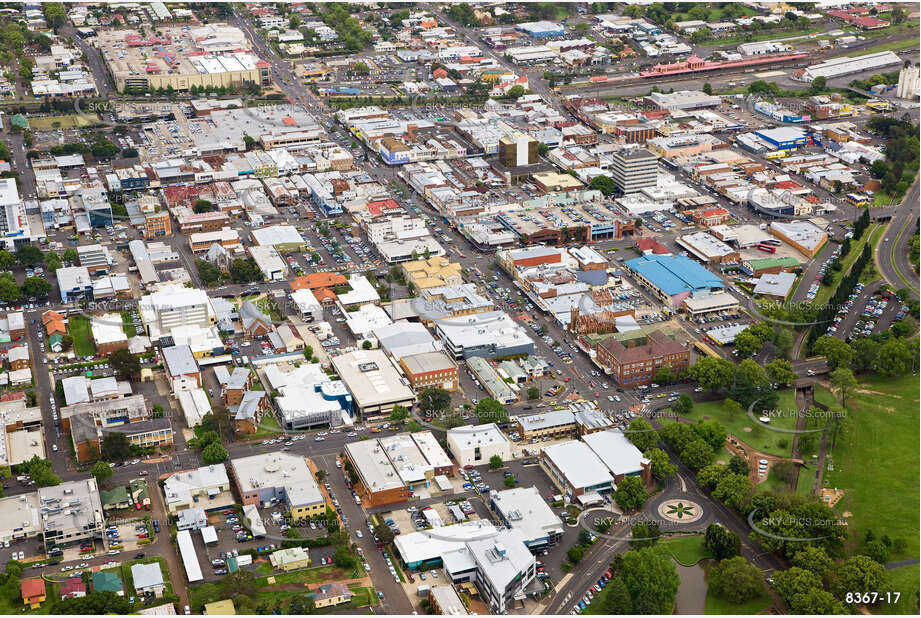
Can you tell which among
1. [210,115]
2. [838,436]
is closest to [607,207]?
[838,436]

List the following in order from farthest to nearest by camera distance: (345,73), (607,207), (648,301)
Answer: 1. (345,73)
2. (607,207)
3. (648,301)

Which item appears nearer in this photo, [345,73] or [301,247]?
[301,247]

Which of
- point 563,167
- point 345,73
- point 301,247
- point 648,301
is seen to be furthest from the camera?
point 345,73

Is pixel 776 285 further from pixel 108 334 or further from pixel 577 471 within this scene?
pixel 108 334

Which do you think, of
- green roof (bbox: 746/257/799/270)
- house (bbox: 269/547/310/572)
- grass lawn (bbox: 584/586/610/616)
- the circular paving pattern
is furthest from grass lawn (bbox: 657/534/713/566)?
green roof (bbox: 746/257/799/270)

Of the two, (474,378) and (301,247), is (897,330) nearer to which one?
(474,378)

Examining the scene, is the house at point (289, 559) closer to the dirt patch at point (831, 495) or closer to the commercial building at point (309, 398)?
the commercial building at point (309, 398)

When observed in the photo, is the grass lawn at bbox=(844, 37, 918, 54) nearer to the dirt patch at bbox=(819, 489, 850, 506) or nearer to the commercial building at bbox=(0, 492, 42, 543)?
the dirt patch at bbox=(819, 489, 850, 506)
